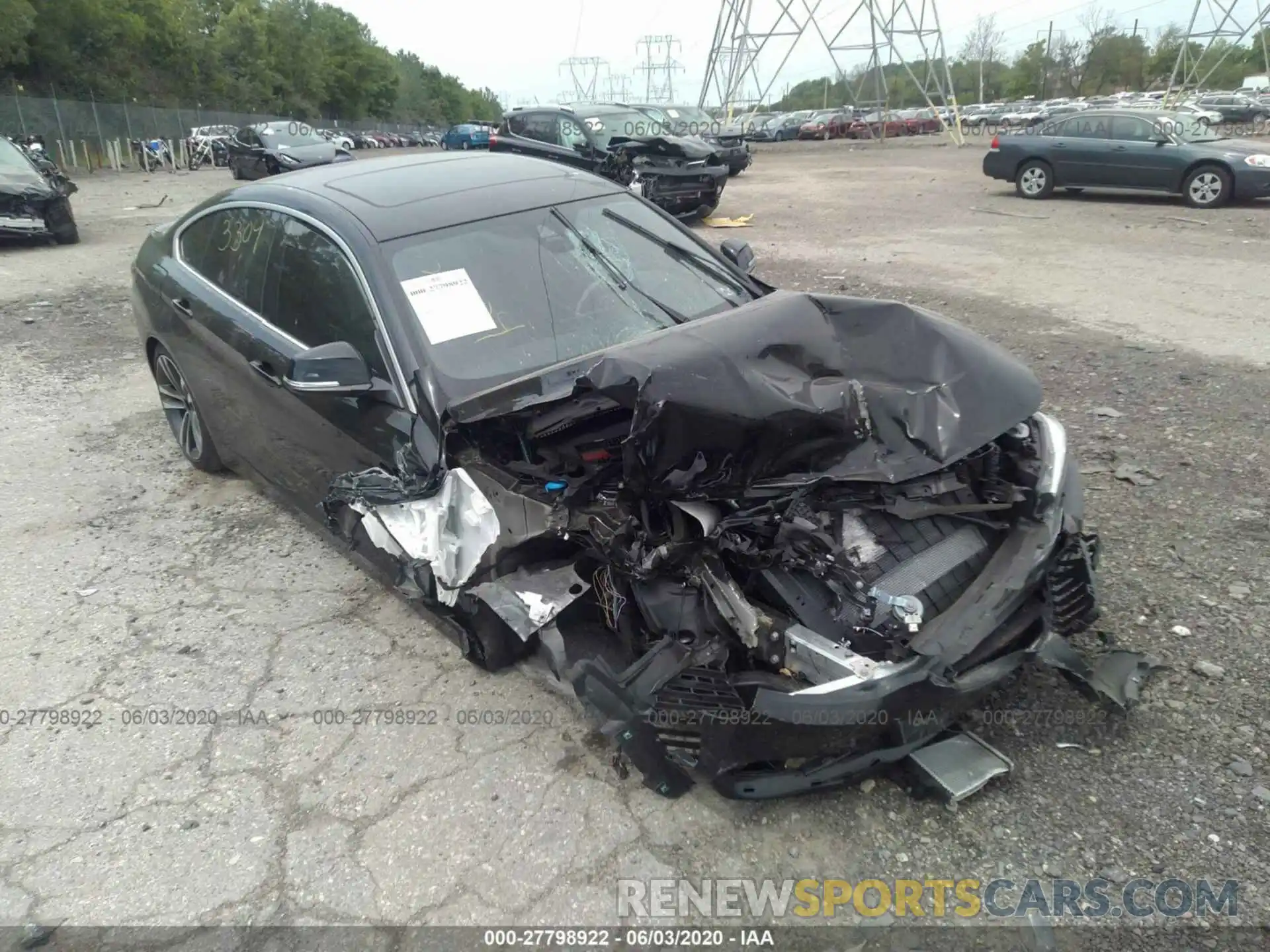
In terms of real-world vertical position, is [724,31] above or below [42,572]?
above

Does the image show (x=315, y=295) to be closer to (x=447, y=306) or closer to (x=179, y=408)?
(x=447, y=306)

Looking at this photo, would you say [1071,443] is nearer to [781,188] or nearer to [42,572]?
Answer: [42,572]

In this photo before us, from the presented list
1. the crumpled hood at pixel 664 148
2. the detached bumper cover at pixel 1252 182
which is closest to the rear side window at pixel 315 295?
the crumpled hood at pixel 664 148

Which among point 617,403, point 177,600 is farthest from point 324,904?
point 177,600

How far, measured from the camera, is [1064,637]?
2.82m

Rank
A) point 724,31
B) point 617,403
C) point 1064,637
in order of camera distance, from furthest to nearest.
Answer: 1. point 724,31
2. point 1064,637
3. point 617,403

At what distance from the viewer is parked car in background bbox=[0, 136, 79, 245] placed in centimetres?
1135

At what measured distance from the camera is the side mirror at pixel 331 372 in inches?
117

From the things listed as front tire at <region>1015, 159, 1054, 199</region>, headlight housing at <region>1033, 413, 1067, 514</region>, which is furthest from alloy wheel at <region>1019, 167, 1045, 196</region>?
headlight housing at <region>1033, 413, 1067, 514</region>

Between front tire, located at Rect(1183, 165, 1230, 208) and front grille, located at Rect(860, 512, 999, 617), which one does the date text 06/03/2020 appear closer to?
front grille, located at Rect(860, 512, 999, 617)

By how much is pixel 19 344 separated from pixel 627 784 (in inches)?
301

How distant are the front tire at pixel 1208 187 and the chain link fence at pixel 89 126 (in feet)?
91.2

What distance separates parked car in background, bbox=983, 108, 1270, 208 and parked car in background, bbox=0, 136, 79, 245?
49.1ft

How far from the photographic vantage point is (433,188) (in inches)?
147
